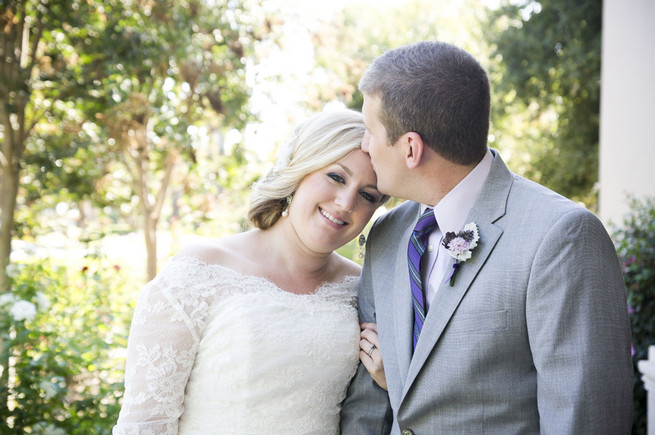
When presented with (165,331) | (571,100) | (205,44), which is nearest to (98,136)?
(205,44)

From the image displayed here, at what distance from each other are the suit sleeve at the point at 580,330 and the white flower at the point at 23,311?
9.26 feet

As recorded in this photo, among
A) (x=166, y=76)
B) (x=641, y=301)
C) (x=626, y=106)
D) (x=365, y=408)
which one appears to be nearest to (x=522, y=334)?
(x=365, y=408)

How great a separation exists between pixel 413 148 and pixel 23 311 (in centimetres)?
254

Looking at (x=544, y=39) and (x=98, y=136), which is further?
(x=544, y=39)

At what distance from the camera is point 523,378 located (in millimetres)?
1781

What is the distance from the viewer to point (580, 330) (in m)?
1.62

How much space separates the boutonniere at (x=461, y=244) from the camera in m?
1.86

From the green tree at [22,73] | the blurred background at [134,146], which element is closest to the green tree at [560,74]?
the blurred background at [134,146]

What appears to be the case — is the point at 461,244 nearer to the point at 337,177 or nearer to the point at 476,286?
the point at 476,286

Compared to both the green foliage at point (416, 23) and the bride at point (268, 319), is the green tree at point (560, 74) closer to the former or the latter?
the green foliage at point (416, 23)

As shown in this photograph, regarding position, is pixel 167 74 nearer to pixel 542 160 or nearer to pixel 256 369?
pixel 256 369

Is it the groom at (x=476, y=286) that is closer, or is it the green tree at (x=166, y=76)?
the groom at (x=476, y=286)

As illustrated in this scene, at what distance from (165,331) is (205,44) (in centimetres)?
437

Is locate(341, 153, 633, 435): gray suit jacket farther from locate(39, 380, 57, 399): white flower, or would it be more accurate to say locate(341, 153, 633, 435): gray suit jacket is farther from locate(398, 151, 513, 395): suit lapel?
locate(39, 380, 57, 399): white flower
